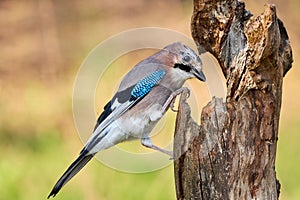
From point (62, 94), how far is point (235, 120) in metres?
3.06

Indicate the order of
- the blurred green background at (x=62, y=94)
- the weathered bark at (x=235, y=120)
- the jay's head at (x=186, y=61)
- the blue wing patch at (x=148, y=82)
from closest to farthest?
the weathered bark at (x=235, y=120) → the jay's head at (x=186, y=61) → the blue wing patch at (x=148, y=82) → the blurred green background at (x=62, y=94)

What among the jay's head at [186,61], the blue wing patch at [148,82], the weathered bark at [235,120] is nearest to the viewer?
the weathered bark at [235,120]

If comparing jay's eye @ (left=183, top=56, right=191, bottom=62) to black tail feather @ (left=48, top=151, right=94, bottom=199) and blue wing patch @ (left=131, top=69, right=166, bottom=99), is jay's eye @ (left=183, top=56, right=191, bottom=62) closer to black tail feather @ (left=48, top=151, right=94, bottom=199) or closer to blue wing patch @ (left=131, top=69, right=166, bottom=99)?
blue wing patch @ (left=131, top=69, right=166, bottom=99)

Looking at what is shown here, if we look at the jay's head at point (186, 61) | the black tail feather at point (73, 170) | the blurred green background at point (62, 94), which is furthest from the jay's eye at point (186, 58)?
the blurred green background at point (62, 94)

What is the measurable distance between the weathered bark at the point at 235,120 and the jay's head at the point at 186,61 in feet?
0.24

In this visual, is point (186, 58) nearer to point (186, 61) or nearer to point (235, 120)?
point (186, 61)

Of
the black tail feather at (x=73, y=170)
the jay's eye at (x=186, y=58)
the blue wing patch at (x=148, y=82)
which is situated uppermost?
the jay's eye at (x=186, y=58)

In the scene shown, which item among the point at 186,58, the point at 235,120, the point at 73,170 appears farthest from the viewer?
the point at 73,170

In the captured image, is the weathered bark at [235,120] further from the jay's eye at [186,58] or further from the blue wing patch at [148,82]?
the blue wing patch at [148,82]

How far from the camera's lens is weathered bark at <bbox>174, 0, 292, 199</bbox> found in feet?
7.20

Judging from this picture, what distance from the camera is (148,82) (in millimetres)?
2449

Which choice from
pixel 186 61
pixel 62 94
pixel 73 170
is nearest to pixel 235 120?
pixel 186 61

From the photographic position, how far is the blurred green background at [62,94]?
4.04 m

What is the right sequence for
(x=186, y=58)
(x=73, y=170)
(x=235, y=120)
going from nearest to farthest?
(x=235, y=120) → (x=186, y=58) → (x=73, y=170)
